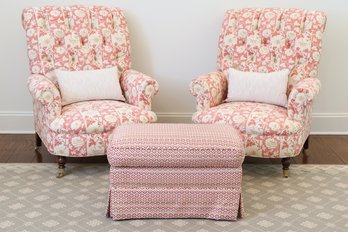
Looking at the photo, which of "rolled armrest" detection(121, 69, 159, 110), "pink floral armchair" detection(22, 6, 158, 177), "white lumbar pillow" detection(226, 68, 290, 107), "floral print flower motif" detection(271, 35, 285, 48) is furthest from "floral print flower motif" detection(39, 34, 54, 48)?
"floral print flower motif" detection(271, 35, 285, 48)

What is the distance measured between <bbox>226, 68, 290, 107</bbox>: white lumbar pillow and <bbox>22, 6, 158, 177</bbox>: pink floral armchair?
0.54 metres

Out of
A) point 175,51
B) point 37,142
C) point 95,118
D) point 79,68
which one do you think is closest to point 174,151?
point 95,118

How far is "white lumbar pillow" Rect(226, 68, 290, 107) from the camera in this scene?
Result: 3.34 meters

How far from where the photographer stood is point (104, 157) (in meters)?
3.54

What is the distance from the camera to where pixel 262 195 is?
2.92 m

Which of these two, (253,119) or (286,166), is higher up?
(253,119)

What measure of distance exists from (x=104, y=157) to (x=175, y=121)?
0.79 meters

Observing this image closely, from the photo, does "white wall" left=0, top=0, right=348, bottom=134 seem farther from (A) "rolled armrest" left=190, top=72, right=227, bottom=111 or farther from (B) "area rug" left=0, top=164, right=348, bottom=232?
(B) "area rug" left=0, top=164, right=348, bottom=232

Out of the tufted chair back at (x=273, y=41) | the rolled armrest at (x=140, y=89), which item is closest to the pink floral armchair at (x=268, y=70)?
the tufted chair back at (x=273, y=41)

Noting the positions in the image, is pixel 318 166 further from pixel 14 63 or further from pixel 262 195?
pixel 14 63

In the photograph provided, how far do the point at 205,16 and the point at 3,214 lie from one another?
208 cm

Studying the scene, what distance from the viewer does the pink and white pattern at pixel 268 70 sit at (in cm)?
307

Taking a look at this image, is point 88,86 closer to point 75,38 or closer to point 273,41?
point 75,38

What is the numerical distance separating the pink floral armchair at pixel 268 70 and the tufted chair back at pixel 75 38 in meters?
0.69
